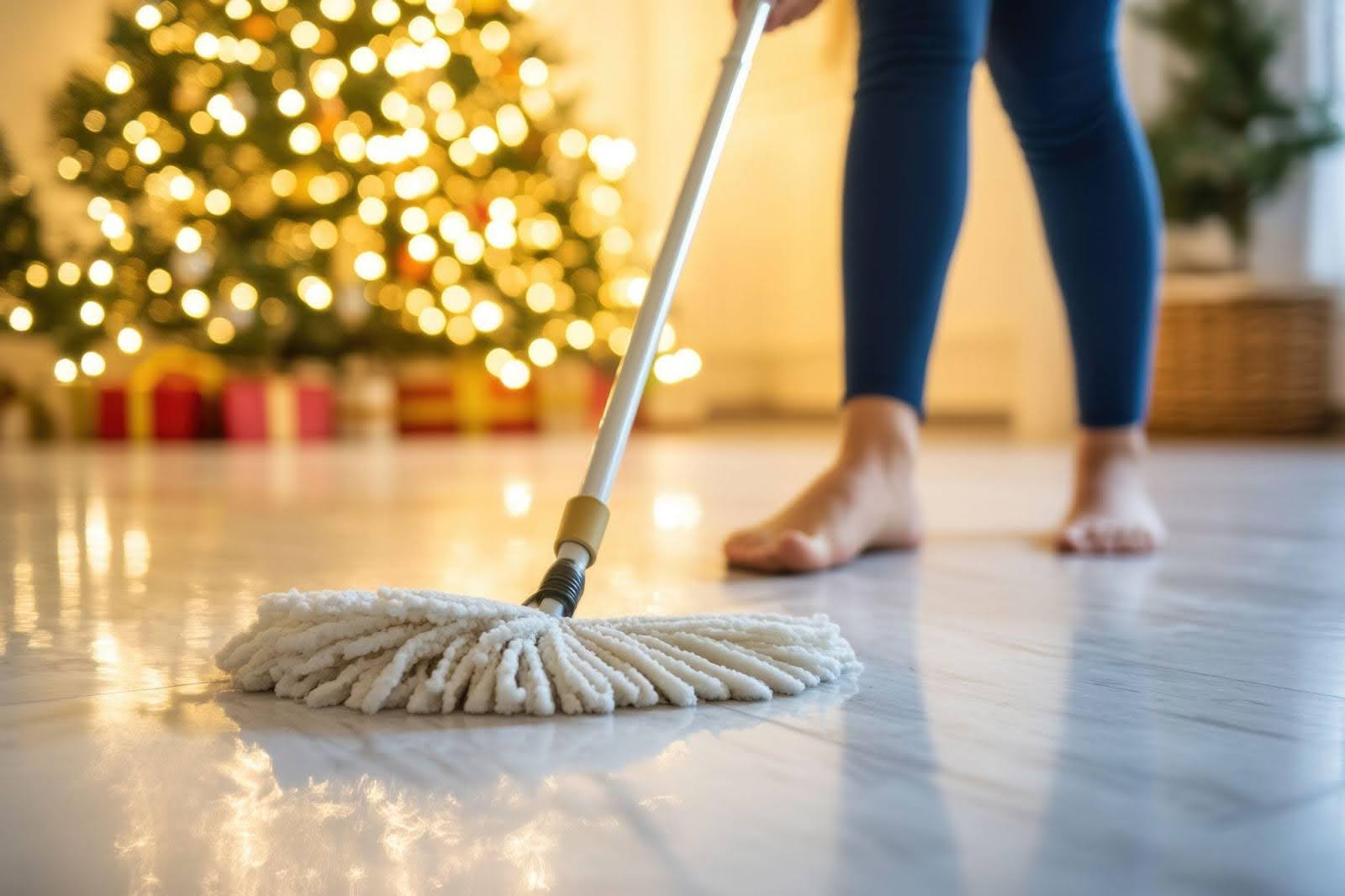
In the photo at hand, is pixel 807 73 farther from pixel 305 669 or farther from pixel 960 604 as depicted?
pixel 305 669

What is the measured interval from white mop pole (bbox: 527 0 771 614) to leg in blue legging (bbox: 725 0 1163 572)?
0.54 ft

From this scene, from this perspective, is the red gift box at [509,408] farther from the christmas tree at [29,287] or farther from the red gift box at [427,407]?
the christmas tree at [29,287]

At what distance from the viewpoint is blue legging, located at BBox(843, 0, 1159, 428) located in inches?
36.0

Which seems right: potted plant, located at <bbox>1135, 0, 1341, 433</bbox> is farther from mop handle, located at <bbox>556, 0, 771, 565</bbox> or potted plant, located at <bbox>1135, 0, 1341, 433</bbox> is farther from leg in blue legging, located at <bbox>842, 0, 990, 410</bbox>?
mop handle, located at <bbox>556, 0, 771, 565</bbox>

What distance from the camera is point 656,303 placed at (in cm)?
68

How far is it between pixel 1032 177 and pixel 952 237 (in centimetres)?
20

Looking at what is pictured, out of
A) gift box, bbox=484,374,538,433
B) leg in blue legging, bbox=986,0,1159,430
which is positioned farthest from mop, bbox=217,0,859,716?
gift box, bbox=484,374,538,433

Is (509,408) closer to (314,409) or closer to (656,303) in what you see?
(314,409)

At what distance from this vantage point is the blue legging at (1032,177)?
36.0 inches

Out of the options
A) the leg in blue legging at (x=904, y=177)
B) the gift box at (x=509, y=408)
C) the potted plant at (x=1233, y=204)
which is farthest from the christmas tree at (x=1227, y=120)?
the leg in blue legging at (x=904, y=177)

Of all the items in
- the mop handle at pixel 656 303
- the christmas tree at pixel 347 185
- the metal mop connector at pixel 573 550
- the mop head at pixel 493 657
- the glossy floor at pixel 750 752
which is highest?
the christmas tree at pixel 347 185

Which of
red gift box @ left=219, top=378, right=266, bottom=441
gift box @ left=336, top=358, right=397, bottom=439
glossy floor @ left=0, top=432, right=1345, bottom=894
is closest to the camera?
glossy floor @ left=0, top=432, right=1345, bottom=894

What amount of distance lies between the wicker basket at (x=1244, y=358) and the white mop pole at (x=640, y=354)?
2192mm

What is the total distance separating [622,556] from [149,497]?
78cm
